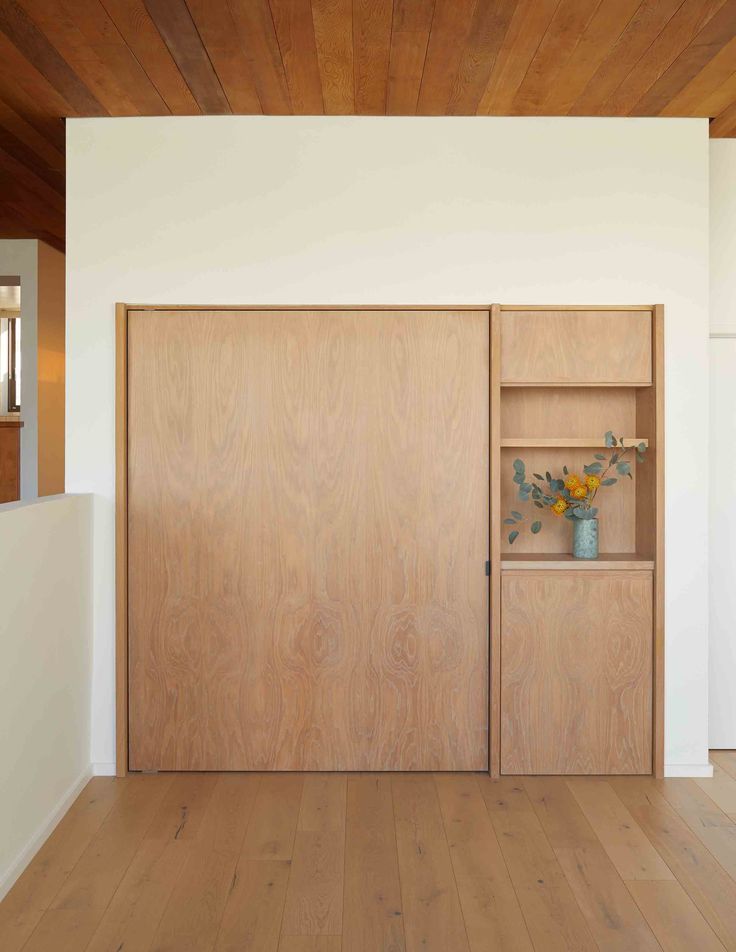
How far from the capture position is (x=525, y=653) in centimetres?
359

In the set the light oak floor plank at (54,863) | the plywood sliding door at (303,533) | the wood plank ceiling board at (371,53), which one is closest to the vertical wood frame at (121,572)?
the plywood sliding door at (303,533)

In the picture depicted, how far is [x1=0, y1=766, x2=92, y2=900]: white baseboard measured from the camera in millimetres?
2637

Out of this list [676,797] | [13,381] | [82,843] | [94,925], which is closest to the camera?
[94,925]

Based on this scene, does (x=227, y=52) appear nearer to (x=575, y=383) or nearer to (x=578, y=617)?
(x=575, y=383)

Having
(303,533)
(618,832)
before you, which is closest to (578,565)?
(618,832)

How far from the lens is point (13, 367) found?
8305mm

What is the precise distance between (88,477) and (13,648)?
990mm

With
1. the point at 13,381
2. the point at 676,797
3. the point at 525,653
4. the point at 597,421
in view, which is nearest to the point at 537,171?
the point at 597,421

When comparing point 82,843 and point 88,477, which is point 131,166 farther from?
point 82,843

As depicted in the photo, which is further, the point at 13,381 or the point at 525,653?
the point at 13,381

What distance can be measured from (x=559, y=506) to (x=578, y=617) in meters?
0.45

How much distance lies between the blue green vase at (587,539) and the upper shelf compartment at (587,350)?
55 centimetres

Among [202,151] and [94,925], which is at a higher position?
[202,151]

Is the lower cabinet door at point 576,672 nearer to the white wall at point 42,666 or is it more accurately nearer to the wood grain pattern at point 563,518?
the wood grain pattern at point 563,518
